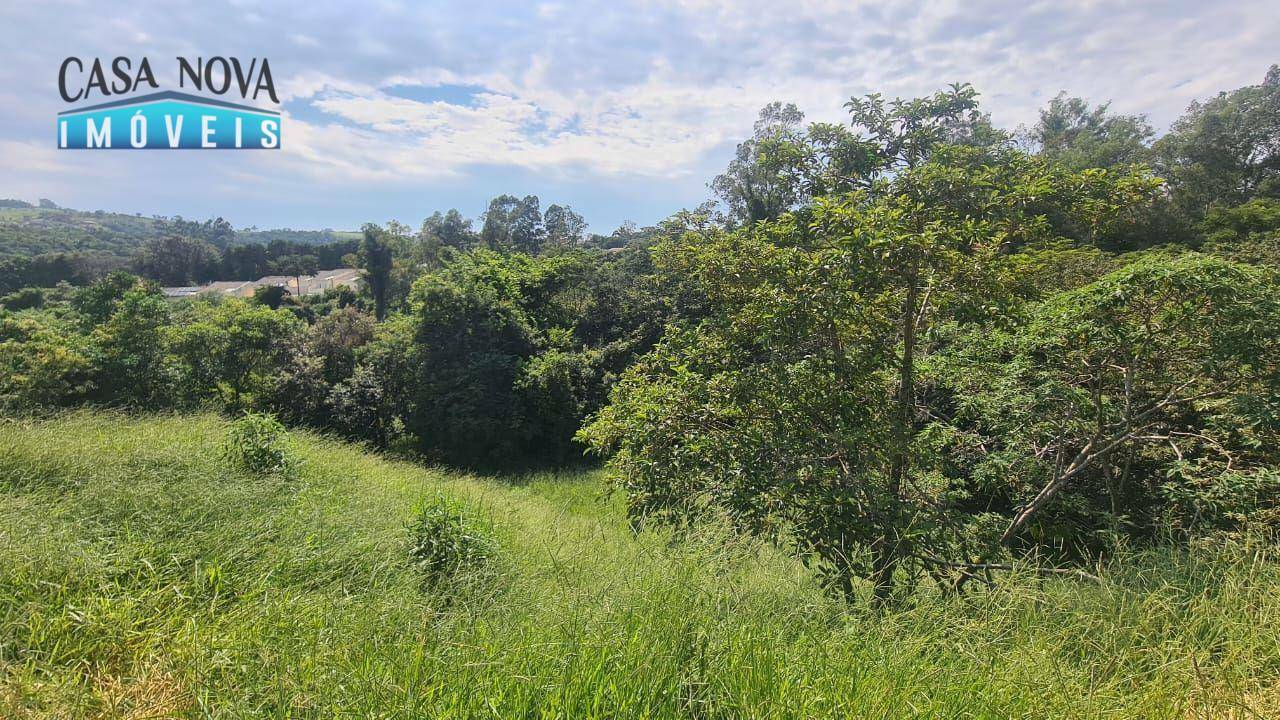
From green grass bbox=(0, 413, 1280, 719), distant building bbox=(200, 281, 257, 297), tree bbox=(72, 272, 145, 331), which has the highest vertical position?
distant building bbox=(200, 281, 257, 297)

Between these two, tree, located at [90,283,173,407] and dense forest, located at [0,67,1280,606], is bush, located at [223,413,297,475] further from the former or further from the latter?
tree, located at [90,283,173,407]

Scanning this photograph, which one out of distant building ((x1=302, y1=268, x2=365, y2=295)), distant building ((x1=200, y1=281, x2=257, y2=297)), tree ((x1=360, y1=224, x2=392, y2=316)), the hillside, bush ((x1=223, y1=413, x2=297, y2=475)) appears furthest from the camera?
the hillside

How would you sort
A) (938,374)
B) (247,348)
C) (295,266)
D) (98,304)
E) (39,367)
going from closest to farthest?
(938,374)
(39,367)
(98,304)
(247,348)
(295,266)

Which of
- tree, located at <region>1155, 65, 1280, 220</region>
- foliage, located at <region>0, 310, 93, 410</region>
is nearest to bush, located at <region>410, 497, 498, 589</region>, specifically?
foliage, located at <region>0, 310, 93, 410</region>

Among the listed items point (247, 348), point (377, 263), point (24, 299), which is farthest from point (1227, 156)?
point (24, 299)

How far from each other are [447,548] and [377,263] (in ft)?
106

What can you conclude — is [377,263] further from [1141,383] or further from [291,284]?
[1141,383]

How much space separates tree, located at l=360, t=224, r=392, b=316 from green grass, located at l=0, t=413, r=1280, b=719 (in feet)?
99.9

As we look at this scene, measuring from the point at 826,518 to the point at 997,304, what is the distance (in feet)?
5.23

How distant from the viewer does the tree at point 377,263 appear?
30641 mm

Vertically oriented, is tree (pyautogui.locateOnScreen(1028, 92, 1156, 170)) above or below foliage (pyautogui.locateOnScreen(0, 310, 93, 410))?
above

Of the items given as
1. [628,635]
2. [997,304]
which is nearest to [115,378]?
[628,635]

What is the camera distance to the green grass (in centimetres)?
166

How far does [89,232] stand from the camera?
8025 centimetres
